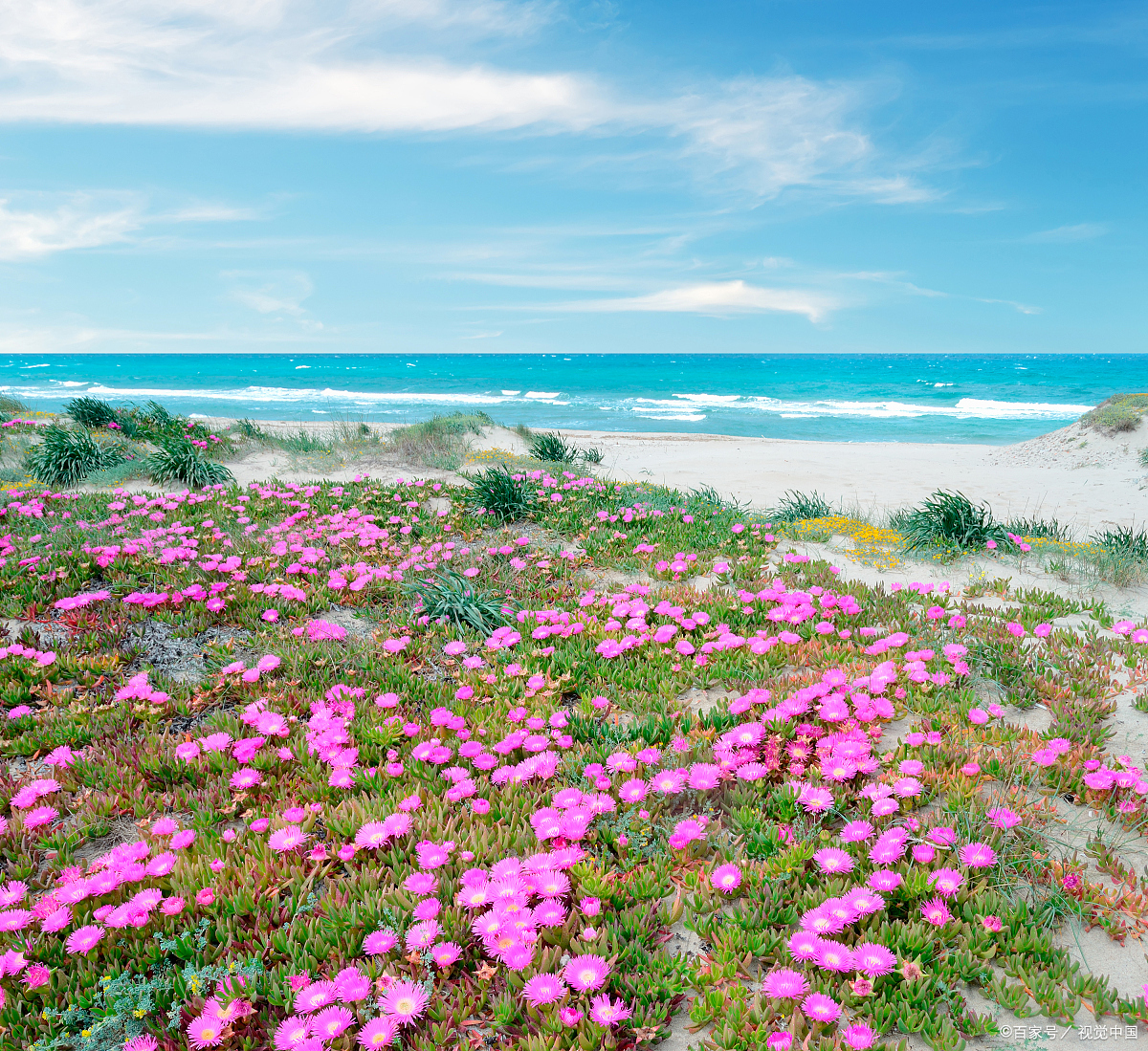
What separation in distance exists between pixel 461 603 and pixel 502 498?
315 cm

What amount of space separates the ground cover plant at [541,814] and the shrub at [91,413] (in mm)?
9786

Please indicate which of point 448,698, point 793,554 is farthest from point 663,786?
point 793,554

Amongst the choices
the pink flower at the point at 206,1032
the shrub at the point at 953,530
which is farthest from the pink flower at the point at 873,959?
the shrub at the point at 953,530

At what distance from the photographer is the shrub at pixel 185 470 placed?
10.2 m

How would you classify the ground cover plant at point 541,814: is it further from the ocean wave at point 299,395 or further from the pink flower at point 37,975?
the ocean wave at point 299,395

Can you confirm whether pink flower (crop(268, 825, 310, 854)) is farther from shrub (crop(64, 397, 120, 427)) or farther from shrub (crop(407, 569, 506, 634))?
shrub (crop(64, 397, 120, 427))

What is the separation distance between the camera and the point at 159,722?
12.5 feet

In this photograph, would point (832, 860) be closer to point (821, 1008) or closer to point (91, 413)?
point (821, 1008)

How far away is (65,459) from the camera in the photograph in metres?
10.6

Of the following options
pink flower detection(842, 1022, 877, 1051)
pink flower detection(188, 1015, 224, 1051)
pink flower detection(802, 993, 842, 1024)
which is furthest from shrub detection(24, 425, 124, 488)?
pink flower detection(842, 1022, 877, 1051)

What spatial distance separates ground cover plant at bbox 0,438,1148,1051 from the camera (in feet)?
6.61

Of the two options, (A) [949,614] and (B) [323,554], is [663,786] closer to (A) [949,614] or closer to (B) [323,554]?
(A) [949,614]

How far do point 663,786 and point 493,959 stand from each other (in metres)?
1.05

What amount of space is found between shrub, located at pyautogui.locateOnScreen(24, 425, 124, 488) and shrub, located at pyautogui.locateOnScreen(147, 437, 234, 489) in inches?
49.9
